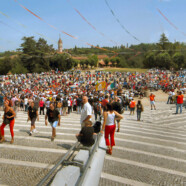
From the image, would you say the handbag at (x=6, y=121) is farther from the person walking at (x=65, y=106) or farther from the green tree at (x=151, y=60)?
the green tree at (x=151, y=60)

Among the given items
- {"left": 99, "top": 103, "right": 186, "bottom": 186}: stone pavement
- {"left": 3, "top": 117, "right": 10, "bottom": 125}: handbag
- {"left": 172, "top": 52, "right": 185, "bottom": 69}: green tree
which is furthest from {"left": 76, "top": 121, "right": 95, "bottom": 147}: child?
{"left": 172, "top": 52, "right": 185, "bottom": 69}: green tree

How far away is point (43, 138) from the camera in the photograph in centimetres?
830

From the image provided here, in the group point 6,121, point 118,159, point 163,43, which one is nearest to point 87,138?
point 118,159

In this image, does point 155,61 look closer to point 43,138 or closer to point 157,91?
point 157,91

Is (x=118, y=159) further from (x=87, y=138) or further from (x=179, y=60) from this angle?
(x=179, y=60)

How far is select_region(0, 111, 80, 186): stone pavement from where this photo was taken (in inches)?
191

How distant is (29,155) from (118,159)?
2616 millimetres

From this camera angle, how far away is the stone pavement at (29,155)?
15.9ft

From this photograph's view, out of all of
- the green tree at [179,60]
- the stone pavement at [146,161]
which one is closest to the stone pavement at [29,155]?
the stone pavement at [146,161]

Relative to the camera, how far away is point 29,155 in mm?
6254

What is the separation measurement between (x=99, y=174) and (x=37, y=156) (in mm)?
2110

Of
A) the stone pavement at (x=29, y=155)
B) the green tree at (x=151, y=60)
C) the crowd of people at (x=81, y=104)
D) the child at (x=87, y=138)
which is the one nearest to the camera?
the stone pavement at (x=29, y=155)

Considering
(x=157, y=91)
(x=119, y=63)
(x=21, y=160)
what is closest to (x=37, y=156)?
(x=21, y=160)

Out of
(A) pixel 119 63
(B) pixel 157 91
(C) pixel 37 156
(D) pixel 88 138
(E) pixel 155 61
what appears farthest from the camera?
(A) pixel 119 63
